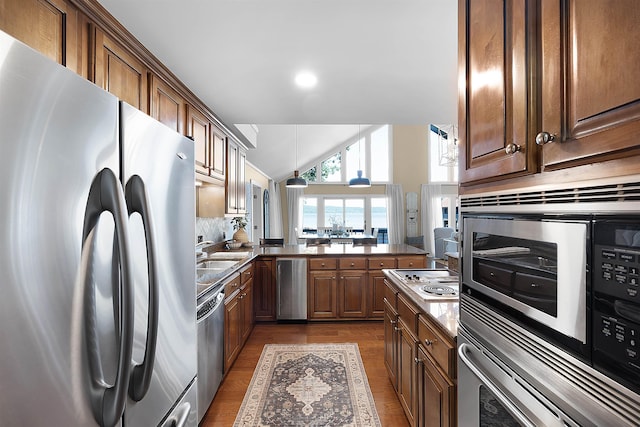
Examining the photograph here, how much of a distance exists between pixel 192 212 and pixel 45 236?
25.9 inches

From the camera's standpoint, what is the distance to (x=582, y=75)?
0.67m

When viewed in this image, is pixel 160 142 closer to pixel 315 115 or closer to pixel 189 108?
pixel 189 108

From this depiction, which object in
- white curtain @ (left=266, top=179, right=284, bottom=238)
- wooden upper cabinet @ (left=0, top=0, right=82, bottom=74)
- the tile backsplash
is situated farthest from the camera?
white curtain @ (left=266, top=179, right=284, bottom=238)

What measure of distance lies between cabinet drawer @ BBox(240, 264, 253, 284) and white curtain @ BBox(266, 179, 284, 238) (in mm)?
5537

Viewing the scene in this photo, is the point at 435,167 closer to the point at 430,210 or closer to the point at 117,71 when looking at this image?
the point at 430,210

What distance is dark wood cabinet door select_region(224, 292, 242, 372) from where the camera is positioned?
256cm

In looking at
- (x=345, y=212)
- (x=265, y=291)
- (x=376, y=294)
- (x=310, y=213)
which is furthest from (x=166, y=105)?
(x=345, y=212)

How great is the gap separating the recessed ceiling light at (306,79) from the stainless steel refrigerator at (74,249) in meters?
1.50

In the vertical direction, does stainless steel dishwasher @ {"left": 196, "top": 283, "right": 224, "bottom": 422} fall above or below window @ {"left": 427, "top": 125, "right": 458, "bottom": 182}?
below

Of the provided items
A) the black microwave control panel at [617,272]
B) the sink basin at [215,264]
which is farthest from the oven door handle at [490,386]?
the sink basin at [215,264]

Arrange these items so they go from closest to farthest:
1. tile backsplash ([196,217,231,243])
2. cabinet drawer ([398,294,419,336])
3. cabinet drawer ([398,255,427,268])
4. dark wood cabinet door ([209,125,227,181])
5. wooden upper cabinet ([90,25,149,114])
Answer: wooden upper cabinet ([90,25,149,114]) → cabinet drawer ([398,294,419,336]) → dark wood cabinet door ([209,125,227,181]) → tile backsplash ([196,217,231,243]) → cabinet drawer ([398,255,427,268])

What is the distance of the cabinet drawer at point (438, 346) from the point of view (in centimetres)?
130

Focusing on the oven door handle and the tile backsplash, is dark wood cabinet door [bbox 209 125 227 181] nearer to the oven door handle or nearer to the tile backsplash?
the tile backsplash

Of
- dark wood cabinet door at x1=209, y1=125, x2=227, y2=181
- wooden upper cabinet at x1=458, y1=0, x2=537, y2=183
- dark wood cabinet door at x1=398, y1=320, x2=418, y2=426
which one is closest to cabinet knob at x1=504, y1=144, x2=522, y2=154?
wooden upper cabinet at x1=458, y1=0, x2=537, y2=183
